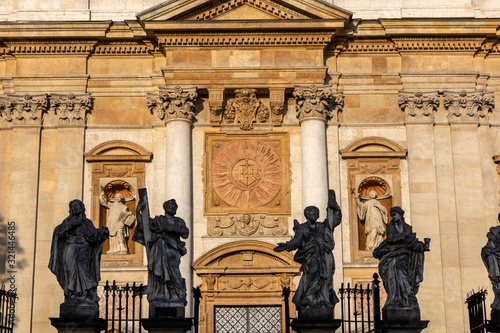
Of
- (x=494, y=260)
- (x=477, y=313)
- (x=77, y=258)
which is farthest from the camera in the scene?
(x=477, y=313)

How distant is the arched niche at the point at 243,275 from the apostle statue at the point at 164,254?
20.9 feet

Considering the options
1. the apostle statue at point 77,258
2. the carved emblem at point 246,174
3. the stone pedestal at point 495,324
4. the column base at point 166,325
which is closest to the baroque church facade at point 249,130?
the carved emblem at point 246,174

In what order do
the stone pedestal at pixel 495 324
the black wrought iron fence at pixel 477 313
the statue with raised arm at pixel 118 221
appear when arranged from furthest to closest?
1. the statue with raised arm at pixel 118 221
2. the black wrought iron fence at pixel 477 313
3. the stone pedestal at pixel 495 324

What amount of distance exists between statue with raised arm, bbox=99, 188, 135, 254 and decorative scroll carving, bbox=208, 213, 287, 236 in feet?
6.58

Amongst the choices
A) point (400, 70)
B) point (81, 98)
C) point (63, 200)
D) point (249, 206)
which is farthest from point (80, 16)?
point (400, 70)

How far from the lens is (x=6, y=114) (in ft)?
82.3

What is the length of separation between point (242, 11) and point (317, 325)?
10.5 metres

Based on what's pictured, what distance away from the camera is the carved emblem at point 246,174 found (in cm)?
2466

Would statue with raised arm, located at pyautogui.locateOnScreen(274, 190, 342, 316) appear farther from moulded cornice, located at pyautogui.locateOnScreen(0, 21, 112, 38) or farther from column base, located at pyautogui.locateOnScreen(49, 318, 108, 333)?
moulded cornice, located at pyautogui.locateOnScreen(0, 21, 112, 38)

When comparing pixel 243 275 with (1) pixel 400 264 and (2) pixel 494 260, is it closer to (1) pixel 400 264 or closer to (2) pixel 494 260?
(1) pixel 400 264

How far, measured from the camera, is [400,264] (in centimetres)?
1744

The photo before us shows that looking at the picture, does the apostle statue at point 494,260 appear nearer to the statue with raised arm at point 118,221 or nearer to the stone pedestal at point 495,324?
the stone pedestal at point 495,324

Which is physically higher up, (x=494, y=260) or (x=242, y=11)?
(x=242, y=11)

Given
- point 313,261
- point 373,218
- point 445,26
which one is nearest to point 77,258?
point 313,261
